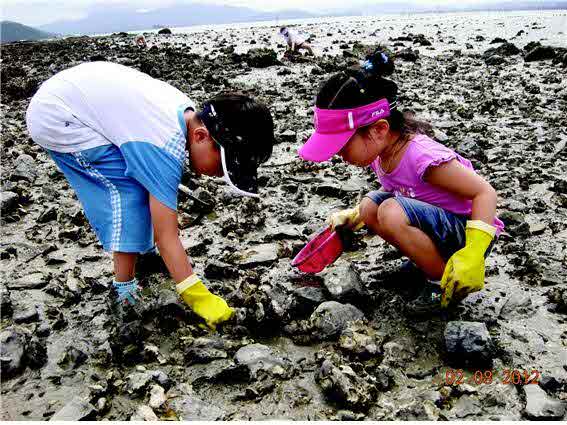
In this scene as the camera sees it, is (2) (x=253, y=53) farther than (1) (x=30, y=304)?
Yes

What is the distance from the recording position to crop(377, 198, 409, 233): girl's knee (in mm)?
2713

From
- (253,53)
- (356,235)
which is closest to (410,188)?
(356,235)

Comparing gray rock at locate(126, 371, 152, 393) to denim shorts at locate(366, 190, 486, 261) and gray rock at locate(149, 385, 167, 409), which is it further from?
denim shorts at locate(366, 190, 486, 261)

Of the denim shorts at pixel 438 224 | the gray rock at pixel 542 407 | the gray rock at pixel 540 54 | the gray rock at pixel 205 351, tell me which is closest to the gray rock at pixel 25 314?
the gray rock at pixel 205 351

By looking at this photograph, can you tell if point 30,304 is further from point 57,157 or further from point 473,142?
point 473,142

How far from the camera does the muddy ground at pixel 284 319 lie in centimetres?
213

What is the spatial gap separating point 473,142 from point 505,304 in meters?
2.93

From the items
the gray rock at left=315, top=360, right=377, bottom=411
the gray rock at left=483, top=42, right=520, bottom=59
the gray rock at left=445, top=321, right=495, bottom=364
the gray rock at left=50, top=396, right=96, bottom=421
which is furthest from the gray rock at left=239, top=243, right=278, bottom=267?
the gray rock at left=483, top=42, right=520, bottom=59

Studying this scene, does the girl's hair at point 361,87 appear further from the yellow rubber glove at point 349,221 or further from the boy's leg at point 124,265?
the boy's leg at point 124,265

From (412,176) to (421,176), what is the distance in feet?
0.38

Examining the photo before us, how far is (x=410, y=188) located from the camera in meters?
2.86

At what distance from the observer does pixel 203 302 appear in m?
2.69

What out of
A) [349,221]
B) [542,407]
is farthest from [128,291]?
[542,407]

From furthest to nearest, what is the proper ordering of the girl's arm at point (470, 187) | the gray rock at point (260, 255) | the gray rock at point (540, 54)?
the gray rock at point (540, 54)
the gray rock at point (260, 255)
the girl's arm at point (470, 187)
